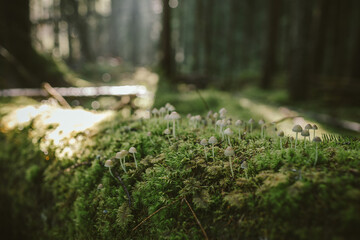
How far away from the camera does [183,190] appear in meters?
1.83

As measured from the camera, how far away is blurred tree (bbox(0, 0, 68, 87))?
727 centimetres

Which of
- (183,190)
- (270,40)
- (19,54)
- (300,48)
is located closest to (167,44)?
(300,48)

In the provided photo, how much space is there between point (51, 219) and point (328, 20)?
2485 centimetres

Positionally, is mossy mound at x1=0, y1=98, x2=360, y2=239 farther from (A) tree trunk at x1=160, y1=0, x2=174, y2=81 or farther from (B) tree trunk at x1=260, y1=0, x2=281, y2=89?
(B) tree trunk at x1=260, y1=0, x2=281, y2=89

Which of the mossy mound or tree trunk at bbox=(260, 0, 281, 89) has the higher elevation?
tree trunk at bbox=(260, 0, 281, 89)

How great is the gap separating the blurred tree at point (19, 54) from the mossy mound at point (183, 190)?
5696mm

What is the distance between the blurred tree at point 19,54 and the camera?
727 cm

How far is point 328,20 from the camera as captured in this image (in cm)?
1980

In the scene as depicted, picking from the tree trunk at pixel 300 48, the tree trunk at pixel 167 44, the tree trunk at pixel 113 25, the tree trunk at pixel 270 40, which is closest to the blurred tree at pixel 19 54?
the tree trunk at pixel 167 44

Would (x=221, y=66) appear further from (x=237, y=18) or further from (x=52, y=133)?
(x=52, y=133)

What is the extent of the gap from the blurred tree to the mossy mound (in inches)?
224

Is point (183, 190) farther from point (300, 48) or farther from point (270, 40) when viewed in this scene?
point (270, 40)

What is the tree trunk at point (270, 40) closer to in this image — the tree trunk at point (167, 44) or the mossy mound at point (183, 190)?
the tree trunk at point (167, 44)

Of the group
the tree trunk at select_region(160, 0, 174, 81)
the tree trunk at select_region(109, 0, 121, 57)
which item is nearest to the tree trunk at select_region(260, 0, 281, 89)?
the tree trunk at select_region(160, 0, 174, 81)
